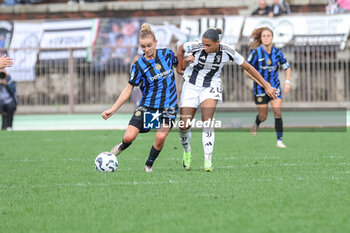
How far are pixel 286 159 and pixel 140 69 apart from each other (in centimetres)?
287

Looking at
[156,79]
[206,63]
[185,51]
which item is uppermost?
[185,51]

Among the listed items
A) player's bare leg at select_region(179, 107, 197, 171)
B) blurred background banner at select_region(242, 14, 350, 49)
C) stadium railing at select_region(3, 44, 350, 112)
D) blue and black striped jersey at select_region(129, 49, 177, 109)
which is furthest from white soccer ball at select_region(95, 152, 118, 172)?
blurred background banner at select_region(242, 14, 350, 49)

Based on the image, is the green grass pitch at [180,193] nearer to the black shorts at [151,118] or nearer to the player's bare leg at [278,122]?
the black shorts at [151,118]

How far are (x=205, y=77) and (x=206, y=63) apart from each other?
203 millimetres

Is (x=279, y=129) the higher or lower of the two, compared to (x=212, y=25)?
lower

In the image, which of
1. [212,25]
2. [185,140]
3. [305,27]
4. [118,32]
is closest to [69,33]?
[118,32]

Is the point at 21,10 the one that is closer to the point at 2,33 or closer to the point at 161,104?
the point at 2,33

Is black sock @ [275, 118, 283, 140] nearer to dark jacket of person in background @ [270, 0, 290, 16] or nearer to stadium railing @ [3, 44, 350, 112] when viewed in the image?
stadium railing @ [3, 44, 350, 112]

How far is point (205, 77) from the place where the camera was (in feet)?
31.6

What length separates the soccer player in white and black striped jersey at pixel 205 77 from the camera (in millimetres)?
9367

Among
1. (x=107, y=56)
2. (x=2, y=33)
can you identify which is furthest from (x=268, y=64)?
(x=2, y=33)

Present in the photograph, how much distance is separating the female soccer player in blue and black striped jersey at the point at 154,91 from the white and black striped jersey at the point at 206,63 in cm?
29

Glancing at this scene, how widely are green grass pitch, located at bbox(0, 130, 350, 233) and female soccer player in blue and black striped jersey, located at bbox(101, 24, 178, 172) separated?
60 centimetres

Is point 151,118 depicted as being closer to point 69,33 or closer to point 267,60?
point 267,60
